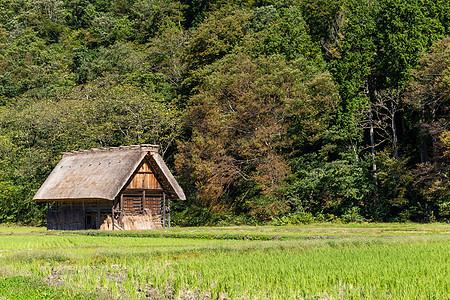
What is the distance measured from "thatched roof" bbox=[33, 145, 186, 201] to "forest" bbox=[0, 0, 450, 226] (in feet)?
6.34

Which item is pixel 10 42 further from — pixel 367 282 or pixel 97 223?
pixel 367 282

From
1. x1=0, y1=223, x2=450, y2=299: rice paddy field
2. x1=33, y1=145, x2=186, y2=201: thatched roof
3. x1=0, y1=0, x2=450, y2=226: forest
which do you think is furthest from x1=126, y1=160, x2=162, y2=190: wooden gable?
x1=0, y1=223, x2=450, y2=299: rice paddy field

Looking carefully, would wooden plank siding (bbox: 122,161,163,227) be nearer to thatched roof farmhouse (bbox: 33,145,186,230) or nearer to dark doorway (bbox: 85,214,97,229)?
thatched roof farmhouse (bbox: 33,145,186,230)

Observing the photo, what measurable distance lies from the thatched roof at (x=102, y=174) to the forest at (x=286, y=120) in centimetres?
193

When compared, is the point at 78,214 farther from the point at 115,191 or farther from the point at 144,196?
the point at 115,191

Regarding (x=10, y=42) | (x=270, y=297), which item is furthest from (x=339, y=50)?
(x=10, y=42)

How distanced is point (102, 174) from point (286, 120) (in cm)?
1176

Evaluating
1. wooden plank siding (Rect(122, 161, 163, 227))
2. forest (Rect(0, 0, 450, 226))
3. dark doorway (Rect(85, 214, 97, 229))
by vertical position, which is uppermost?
forest (Rect(0, 0, 450, 226))

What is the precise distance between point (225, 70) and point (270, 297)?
2787 centimetres

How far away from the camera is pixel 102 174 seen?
29359 mm

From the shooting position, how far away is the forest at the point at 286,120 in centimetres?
2736

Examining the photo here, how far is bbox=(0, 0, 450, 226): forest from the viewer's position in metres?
27.4

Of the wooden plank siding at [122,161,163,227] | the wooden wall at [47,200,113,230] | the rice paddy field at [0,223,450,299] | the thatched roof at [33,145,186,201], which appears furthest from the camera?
the wooden wall at [47,200,113,230]

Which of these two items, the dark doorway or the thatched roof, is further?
the dark doorway
